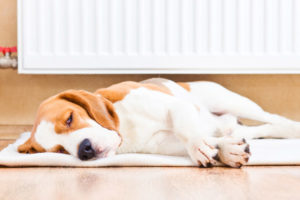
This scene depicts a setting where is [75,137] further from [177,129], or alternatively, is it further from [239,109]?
[239,109]

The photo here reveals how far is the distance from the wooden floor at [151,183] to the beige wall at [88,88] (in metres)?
0.73

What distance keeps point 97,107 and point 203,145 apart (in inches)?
11.7

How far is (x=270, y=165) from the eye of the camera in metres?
1.14

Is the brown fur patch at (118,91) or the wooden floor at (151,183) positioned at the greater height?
the brown fur patch at (118,91)

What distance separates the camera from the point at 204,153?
3.58 feet

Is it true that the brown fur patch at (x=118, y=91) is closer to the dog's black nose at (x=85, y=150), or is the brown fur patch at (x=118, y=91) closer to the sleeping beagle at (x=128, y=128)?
the sleeping beagle at (x=128, y=128)
